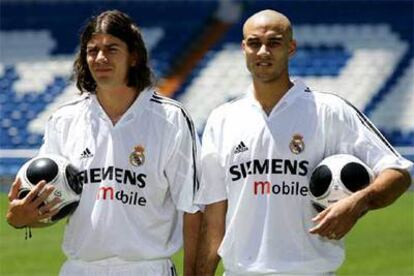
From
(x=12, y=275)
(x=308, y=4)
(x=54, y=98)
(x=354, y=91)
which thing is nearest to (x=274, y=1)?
(x=308, y=4)

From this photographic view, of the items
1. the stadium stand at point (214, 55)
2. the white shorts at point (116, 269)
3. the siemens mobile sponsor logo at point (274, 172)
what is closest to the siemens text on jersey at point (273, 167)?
the siemens mobile sponsor logo at point (274, 172)

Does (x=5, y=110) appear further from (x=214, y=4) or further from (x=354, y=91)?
(x=354, y=91)

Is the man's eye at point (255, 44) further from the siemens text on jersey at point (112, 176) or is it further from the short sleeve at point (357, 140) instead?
the siemens text on jersey at point (112, 176)

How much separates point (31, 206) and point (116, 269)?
0.57 metres

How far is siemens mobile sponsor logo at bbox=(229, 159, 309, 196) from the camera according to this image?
5.87m

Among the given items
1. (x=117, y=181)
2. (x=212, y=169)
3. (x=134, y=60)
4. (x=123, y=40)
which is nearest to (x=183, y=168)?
(x=212, y=169)

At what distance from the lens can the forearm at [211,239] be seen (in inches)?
238

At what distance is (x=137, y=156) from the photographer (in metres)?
6.23

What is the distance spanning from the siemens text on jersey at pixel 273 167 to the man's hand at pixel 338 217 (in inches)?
14.8

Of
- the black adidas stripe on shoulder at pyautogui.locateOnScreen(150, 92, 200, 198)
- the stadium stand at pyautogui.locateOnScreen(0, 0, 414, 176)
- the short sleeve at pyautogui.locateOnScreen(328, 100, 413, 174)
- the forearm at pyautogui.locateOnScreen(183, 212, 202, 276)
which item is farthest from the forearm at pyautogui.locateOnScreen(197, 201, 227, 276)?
the stadium stand at pyautogui.locateOnScreen(0, 0, 414, 176)

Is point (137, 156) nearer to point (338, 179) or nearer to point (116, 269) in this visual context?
point (116, 269)

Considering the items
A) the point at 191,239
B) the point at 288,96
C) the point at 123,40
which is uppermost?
the point at 123,40

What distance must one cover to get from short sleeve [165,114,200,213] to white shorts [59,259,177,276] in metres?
0.34

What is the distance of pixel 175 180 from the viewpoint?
6234 millimetres
